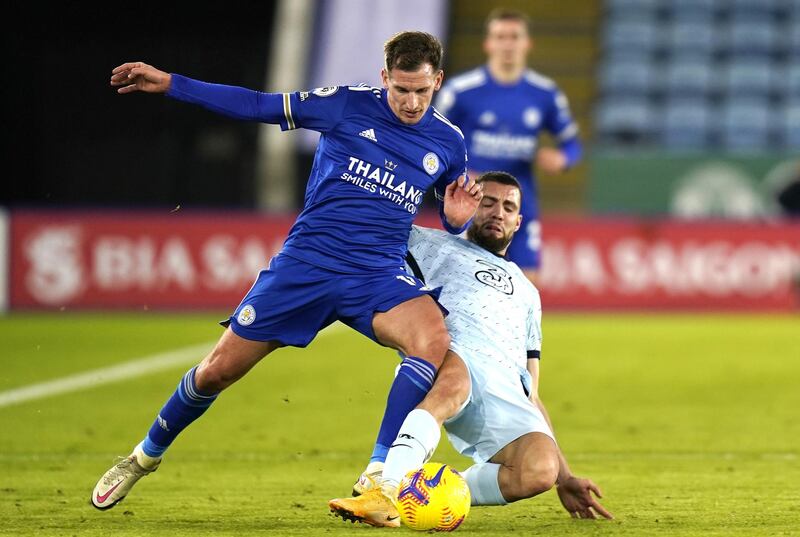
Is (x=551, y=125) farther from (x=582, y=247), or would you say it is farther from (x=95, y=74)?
(x=95, y=74)

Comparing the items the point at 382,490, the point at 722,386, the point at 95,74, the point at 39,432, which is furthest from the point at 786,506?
the point at 95,74

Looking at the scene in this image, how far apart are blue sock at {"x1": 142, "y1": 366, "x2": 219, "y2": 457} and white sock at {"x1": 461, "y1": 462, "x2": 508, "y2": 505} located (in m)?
0.98

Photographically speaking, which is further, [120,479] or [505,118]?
[505,118]

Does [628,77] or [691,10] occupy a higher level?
[691,10]

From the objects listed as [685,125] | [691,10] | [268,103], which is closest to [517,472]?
[268,103]

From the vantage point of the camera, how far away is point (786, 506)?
204 inches

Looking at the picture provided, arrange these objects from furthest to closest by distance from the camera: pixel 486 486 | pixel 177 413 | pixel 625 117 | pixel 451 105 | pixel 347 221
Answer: pixel 625 117 → pixel 451 105 → pixel 177 413 → pixel 347 221 → pixel 486 486

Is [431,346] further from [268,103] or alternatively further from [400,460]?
[268,103]

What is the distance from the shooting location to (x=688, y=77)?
64.8ft

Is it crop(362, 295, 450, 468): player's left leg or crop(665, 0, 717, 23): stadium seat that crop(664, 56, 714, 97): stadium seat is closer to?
crop(665, 0, 717, 23): stadium seat

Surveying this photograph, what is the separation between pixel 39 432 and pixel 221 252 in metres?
8.11

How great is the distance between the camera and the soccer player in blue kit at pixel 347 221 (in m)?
5.00

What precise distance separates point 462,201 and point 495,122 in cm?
334

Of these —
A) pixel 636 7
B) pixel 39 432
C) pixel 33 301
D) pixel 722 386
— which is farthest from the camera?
pixel 636 7
